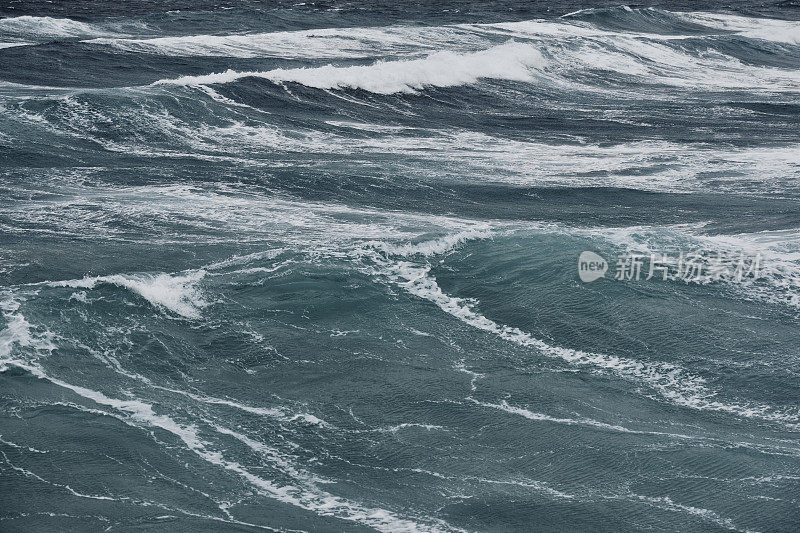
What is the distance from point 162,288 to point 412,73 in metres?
18.9

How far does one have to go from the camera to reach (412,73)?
30500 mm

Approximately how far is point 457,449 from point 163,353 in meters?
3.76

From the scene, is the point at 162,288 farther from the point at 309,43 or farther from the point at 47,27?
the point at 47,27

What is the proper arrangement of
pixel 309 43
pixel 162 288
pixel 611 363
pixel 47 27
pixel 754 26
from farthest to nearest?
1. pixel 754 26
2. pixel 309 43
3. pixel 47 27
4. pixel 162 288
5. pixel 611 363

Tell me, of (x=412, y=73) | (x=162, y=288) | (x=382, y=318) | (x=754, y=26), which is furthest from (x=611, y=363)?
(x=754, y=26)

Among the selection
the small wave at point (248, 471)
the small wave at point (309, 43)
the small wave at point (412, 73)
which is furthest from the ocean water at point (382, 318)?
the small wave at point (309, 43)

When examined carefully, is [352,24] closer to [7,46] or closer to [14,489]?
[7,46]

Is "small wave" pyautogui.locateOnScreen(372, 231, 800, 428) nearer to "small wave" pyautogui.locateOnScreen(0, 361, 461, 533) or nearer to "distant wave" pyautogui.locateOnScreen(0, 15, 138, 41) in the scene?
"small wave" pyautogui.locateOnScreen(0, 361, 461, 533)

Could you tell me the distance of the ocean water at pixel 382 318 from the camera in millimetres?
9172

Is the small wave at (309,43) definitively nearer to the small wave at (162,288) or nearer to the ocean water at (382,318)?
the ocean water at (382,318)

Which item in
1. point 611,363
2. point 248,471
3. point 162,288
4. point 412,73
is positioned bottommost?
point 248,471

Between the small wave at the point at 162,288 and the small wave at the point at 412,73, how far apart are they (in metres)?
13.9

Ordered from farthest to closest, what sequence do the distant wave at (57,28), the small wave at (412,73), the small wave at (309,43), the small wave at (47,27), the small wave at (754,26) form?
the small wave at (754,26) < the small wave at (47,27) < the distant wave at (57,28) < the small wave at (309,43) < the small wave at (412,73)

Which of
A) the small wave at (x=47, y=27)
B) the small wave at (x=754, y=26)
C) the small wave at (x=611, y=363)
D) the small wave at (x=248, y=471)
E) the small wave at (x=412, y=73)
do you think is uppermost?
the small wave at (x=754, y=26)
